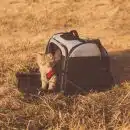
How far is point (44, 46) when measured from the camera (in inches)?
356

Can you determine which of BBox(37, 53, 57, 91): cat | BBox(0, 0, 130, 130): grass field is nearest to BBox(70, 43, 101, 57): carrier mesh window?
BBox(37, 53, 57, 91): cat

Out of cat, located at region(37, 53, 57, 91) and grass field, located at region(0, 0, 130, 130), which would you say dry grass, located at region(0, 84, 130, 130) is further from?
cat, located at region(37, 53, 57, 91)

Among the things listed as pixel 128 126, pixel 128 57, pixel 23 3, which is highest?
pixel 23 3

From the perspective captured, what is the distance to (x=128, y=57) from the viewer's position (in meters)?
8.50

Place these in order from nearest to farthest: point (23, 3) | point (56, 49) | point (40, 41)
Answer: point (56, 49) < point (40, 41) < point (23, 3)

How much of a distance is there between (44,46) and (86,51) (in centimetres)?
259

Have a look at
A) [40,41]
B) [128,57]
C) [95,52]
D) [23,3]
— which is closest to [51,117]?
[95,52]

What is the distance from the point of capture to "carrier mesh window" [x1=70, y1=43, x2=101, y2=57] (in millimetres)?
6477

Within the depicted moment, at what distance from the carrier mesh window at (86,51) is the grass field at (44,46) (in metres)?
0.57

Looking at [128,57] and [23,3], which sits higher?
[23,3]

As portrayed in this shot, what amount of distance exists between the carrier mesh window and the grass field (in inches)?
22.5

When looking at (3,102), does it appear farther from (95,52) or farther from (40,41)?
(40,41)

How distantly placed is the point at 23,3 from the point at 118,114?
6.23 m

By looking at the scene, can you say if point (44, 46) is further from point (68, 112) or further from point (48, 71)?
point (68, 112)
